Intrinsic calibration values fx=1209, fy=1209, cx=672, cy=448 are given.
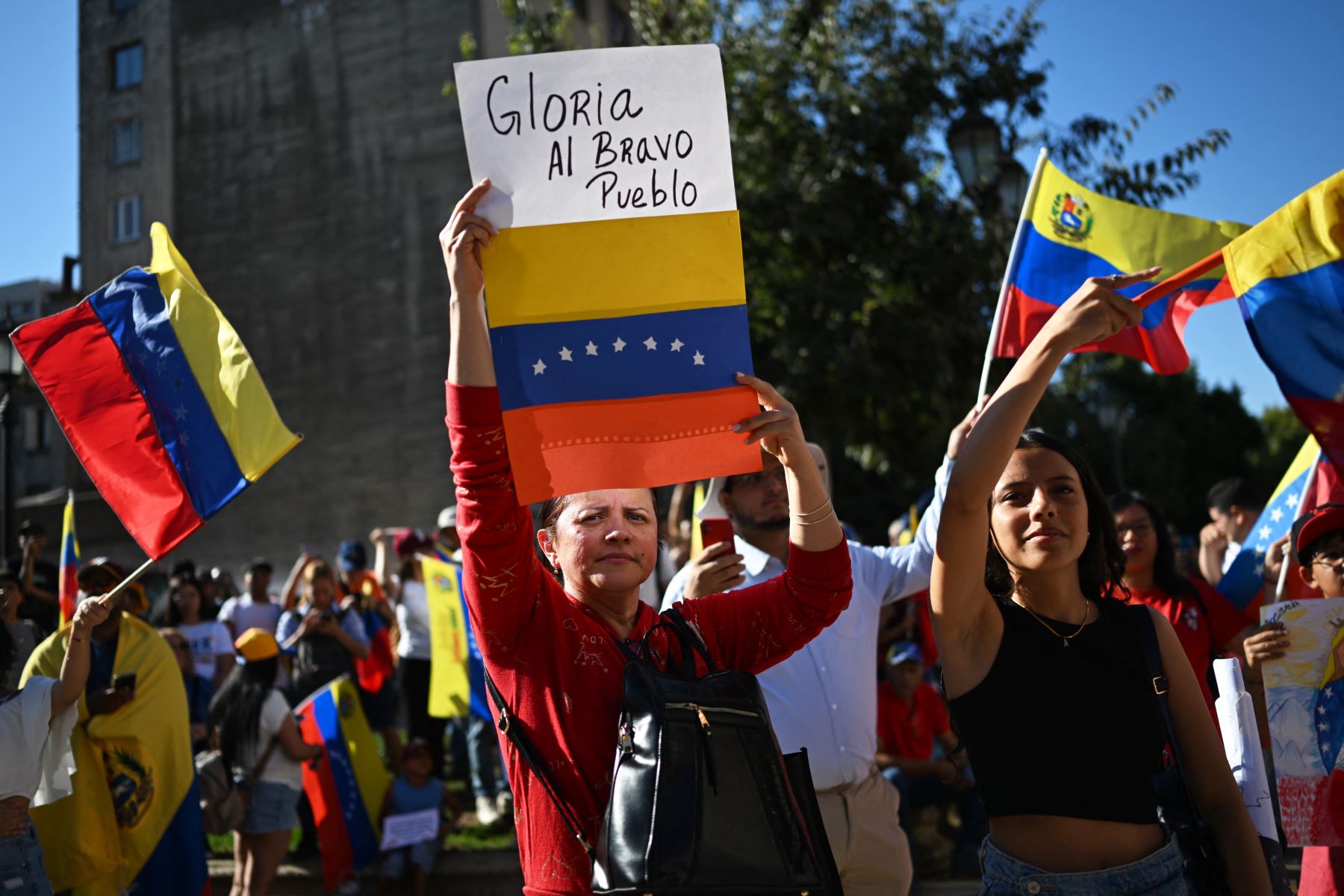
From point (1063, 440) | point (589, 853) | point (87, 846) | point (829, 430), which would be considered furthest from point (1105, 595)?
point (829, 430)

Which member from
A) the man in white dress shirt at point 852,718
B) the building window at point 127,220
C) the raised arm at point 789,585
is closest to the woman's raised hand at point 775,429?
the raised arm at point 789,585

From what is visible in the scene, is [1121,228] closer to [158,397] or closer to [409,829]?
[158,397]

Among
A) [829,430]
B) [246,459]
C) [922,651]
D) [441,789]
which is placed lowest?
[441,789]

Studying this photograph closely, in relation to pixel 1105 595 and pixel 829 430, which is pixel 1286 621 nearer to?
pixel 1105 595

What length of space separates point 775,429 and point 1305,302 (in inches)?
81.8

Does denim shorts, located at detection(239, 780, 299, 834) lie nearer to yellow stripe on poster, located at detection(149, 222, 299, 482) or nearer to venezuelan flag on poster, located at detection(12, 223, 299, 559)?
venezuelan flag on poster, located at detection(12, 223, 299, 559)

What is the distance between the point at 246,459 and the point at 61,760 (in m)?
1.78

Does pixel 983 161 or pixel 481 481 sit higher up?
pixel 983 161

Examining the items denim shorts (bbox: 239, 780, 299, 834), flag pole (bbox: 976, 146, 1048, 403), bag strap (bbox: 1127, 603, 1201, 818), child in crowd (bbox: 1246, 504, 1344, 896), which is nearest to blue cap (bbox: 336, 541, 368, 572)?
denim shorts (bbox: 239, 780, 299, 834)

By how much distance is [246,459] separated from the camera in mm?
4773

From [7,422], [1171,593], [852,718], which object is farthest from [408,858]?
[7,422]

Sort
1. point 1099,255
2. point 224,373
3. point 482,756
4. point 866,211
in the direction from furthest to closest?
point 866,211
point 482,756
point 1099,255
point 224,373

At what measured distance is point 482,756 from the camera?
9500mm

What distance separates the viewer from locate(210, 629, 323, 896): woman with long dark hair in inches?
295
